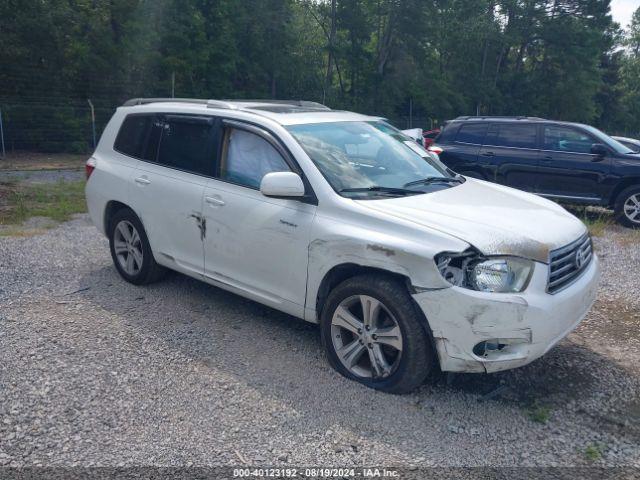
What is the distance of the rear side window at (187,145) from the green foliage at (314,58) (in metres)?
16.8

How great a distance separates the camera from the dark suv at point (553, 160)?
989 cm

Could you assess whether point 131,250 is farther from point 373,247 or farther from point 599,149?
point 599,149

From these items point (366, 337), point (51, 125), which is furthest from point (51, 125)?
point (366, 337)

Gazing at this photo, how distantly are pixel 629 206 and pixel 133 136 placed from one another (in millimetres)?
8031

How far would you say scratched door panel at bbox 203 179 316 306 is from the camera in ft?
13.9

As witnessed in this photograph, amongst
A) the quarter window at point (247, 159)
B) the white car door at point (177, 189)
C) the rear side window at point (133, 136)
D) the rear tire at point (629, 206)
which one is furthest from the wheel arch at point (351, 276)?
the rear tire at point (629, 206)

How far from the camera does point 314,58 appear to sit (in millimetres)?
35312

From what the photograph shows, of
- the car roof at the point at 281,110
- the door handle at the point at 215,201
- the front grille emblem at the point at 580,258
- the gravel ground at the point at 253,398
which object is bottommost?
the gravel ground at the point at 253,398

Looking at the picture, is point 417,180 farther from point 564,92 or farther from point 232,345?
point 564,92

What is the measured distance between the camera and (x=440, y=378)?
4.17 meters

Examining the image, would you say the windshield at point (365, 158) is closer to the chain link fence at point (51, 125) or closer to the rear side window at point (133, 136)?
the rear side window at point (133, 136)

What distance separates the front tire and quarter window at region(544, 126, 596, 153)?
7.58 m

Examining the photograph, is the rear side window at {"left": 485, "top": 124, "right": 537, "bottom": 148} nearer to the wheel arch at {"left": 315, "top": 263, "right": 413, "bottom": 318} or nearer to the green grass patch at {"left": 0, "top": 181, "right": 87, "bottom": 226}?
the green grass patch at {"left": 0, "top": 181, "right": 87, "bottom": 226}

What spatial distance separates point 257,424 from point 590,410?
209cm
